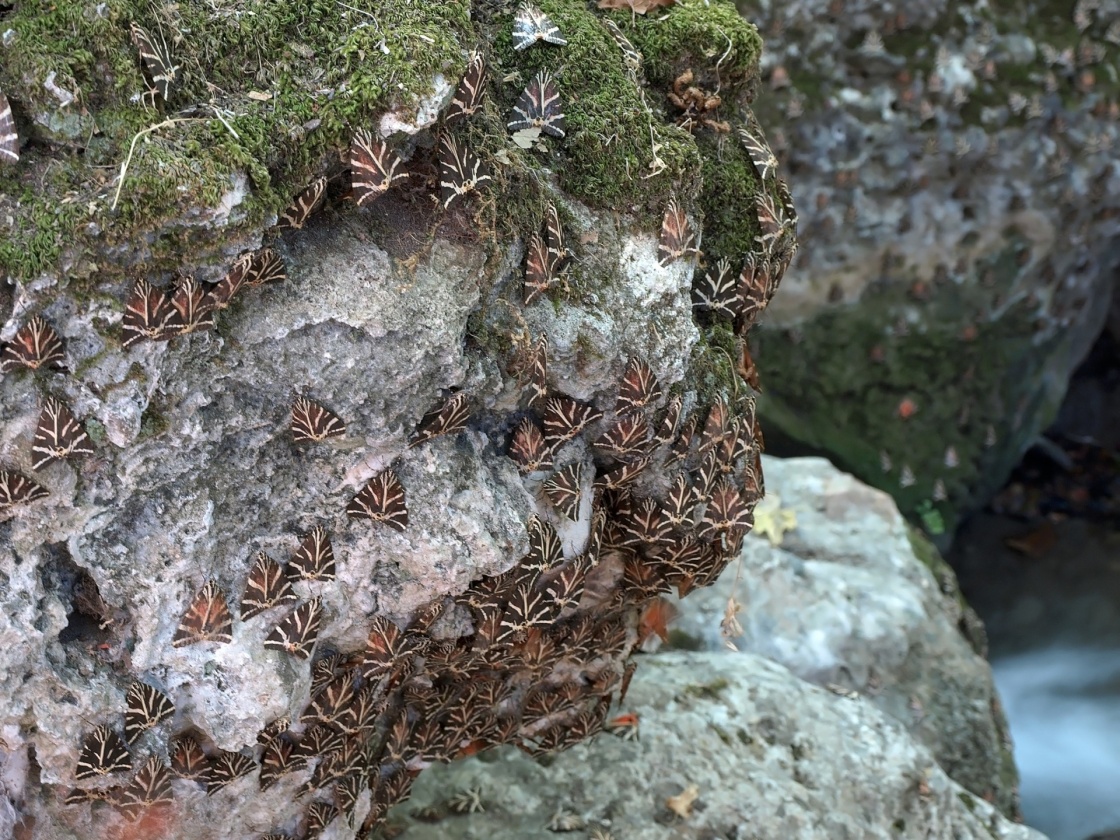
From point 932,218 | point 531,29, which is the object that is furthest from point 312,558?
point 932,218

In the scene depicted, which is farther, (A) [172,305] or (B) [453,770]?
(B) [453,770]

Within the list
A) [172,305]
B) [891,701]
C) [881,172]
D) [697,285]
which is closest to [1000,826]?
[891,701]

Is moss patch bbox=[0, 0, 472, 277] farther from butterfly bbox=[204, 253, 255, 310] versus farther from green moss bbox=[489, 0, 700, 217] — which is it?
green moss bbox=[489, 0, 700, 217]

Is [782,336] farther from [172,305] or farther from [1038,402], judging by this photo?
[172,305]

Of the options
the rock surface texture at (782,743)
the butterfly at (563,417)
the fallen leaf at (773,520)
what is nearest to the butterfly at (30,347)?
the butterfly at (563,417)

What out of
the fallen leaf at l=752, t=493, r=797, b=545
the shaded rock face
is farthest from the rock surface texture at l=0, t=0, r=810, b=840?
the shaded rock face

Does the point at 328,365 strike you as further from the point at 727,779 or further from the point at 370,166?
the point at 727,779

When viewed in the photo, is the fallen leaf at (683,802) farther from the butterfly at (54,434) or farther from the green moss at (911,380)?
the green moss at (911,380)
